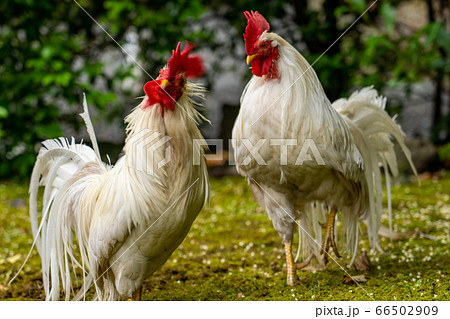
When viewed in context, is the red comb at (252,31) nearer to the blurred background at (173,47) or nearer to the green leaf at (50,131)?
the blurred background at (173,47)

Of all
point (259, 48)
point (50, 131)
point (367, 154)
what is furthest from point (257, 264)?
point (50, 131)

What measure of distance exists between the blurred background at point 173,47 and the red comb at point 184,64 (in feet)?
9.72

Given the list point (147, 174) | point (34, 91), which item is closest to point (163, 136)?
point (147, 174)

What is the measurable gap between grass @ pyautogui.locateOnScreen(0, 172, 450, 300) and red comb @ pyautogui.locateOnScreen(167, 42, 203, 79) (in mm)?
1552

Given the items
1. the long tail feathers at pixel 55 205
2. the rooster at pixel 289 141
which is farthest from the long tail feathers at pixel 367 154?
the long tail feathers at pixel 55 205

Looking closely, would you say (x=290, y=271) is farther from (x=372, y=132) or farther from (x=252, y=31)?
(x=252, y=31)

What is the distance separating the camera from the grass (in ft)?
10.8

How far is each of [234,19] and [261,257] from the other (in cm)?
562

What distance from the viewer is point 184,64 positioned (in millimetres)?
2818

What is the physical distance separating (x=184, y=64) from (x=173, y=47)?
4817 millimetres

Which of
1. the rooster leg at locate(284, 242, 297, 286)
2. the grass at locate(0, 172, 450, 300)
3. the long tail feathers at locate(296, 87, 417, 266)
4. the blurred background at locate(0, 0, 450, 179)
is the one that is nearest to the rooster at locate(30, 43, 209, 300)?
the grass at locate(0, 172, 450, 300)

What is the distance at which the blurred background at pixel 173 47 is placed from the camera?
20.9 ft
